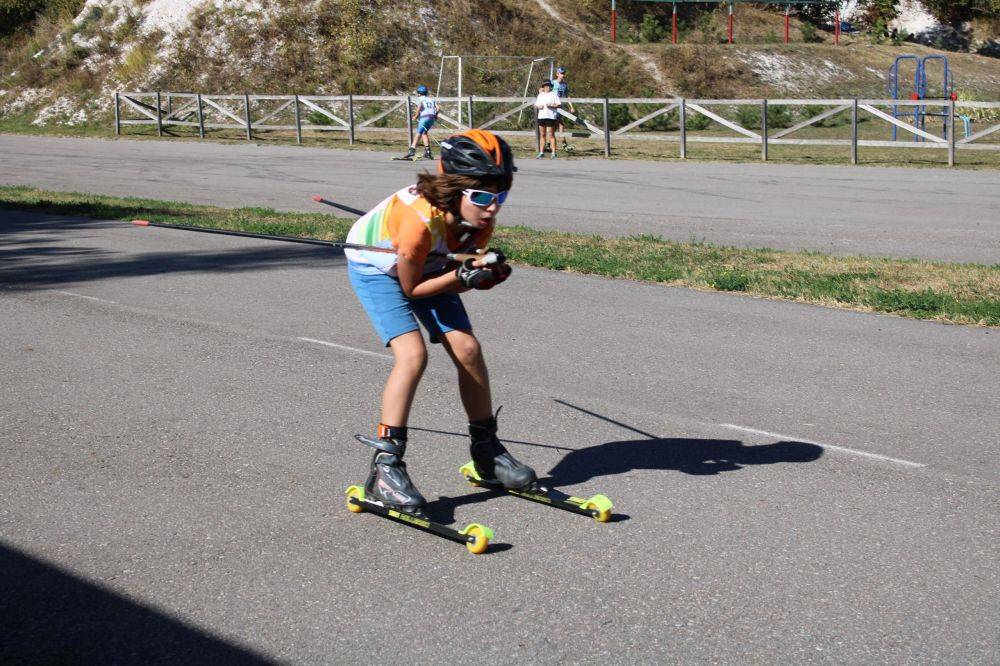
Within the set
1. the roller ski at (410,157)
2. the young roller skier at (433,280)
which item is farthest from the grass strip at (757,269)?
the roller ski at (410,157)

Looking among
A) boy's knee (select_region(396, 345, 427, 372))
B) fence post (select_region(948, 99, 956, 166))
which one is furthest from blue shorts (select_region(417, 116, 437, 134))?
boy's knee (select_region(396, 345, 427, 372))

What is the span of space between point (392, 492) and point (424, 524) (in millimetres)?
201

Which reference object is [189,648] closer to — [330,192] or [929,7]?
[330,192]

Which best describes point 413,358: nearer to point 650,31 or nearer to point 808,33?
point 650,31

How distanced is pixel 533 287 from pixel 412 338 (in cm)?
623

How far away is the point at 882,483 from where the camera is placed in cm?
550

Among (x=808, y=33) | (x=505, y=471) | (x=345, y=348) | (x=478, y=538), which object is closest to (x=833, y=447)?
(x=505, y=471)

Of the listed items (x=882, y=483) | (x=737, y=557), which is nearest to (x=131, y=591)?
(x=737, y=557)

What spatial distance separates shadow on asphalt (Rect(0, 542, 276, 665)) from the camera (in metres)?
3.82

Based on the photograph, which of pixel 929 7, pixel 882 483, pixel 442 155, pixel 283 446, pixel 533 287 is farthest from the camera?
pixel 929 7

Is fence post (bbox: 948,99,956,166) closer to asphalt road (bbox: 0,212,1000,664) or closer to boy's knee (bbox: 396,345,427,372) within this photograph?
asphalt road (bbox: 0,212,1000,664)

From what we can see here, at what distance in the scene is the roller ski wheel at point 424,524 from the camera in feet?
15.2

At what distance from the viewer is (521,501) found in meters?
5.27

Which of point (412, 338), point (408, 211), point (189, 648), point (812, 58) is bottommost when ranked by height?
point (189, 648)
